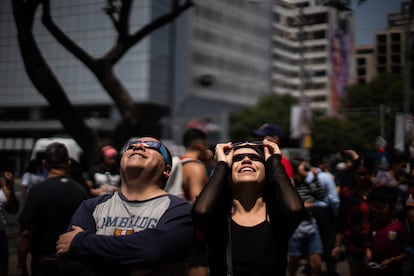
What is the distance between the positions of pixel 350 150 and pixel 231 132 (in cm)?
4770

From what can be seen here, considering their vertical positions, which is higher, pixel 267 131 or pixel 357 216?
pixel 267 131

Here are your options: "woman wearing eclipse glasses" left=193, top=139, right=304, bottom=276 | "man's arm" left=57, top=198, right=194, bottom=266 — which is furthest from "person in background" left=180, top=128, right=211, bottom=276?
"man's arm" left=57, top=198, right=194, bottom=266

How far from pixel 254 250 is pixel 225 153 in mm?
583

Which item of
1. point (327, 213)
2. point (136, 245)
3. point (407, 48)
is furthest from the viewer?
point (327, 213)

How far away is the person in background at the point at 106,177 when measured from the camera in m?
6.29

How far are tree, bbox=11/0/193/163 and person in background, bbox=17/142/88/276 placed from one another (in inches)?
156

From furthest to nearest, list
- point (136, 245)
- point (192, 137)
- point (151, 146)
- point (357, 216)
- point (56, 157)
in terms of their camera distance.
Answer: point (357, 216) → point (192, 137) → point (56, 157) → point (151, 146) → point (136, 245)

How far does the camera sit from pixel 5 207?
470cm

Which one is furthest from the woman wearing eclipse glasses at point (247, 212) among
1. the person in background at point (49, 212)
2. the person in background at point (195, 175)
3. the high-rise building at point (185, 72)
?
the high-rise building at point (185, 72)

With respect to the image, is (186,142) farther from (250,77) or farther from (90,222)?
(250,77)

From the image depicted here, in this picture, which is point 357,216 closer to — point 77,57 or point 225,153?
point 225,153

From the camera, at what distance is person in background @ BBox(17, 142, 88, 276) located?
415 centimetres

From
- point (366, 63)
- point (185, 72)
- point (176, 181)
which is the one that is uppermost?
point (185, 72)

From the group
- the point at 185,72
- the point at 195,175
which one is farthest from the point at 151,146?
the point at 185,72
